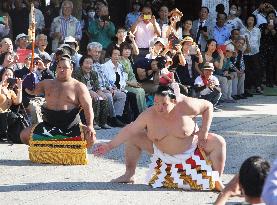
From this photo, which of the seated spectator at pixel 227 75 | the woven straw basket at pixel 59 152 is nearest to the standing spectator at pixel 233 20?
the seated spectator at pixel 227 75

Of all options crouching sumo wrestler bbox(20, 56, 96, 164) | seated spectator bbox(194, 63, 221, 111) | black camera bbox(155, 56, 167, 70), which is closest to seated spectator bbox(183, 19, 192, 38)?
seated spectator bbox(194, 63, 221, 111)

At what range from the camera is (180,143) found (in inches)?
267

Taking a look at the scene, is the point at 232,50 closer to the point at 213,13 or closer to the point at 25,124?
the point at 213,13

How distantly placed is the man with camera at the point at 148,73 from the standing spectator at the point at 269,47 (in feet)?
17.5

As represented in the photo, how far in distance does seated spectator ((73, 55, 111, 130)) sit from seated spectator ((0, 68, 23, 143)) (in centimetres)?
145

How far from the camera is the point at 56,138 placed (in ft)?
26.6

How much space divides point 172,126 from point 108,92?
170 inches

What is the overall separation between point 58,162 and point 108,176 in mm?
844

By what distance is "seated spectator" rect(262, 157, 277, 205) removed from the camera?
3387 mm

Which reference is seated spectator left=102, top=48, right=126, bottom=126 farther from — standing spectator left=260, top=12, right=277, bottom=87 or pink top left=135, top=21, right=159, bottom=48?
standing spectator left=260, top=12, right=277, bottom=87

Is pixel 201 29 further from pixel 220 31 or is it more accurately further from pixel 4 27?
pixel 4 27

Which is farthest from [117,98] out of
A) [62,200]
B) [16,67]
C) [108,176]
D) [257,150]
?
[62,200]

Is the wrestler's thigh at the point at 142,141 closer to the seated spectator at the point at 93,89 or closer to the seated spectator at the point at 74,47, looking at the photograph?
the seated spectator at the point at 93,89

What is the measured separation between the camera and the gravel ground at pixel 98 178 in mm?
6375
